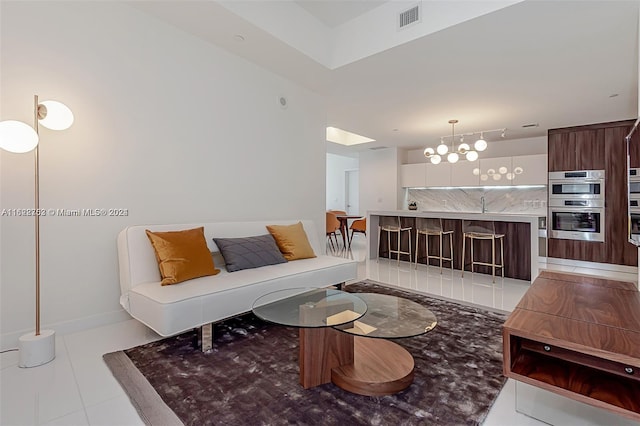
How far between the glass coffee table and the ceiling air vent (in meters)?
2.63

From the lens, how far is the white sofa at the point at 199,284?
212 cm

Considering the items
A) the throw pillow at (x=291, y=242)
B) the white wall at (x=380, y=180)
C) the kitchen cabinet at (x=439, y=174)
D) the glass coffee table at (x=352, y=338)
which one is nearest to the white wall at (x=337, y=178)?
the white wall at (x=380, y=180)

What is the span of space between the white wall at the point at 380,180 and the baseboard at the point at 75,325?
6.23m

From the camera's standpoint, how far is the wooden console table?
1.29 m

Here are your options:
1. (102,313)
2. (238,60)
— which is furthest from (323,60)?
(102,313)

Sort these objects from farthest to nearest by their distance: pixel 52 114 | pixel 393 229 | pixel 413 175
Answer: pixel 413 175 < pixel 393 229 < pixel 52 114

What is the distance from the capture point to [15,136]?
194 centimetres

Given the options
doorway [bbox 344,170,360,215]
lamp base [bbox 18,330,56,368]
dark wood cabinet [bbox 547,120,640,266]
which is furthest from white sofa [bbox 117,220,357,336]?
doorway [bbox 344,170,360,215]

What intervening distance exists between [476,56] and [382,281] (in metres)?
2.88

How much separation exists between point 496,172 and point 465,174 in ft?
2.01

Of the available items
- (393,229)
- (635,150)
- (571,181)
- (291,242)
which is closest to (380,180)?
(393,229)

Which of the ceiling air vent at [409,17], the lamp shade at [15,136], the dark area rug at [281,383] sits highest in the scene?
the ceiling air vent at [409,17]

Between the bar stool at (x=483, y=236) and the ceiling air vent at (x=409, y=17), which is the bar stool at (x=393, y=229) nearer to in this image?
the bar stool at (x=483, y=236)

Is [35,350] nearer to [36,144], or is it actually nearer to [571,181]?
[36,144]
